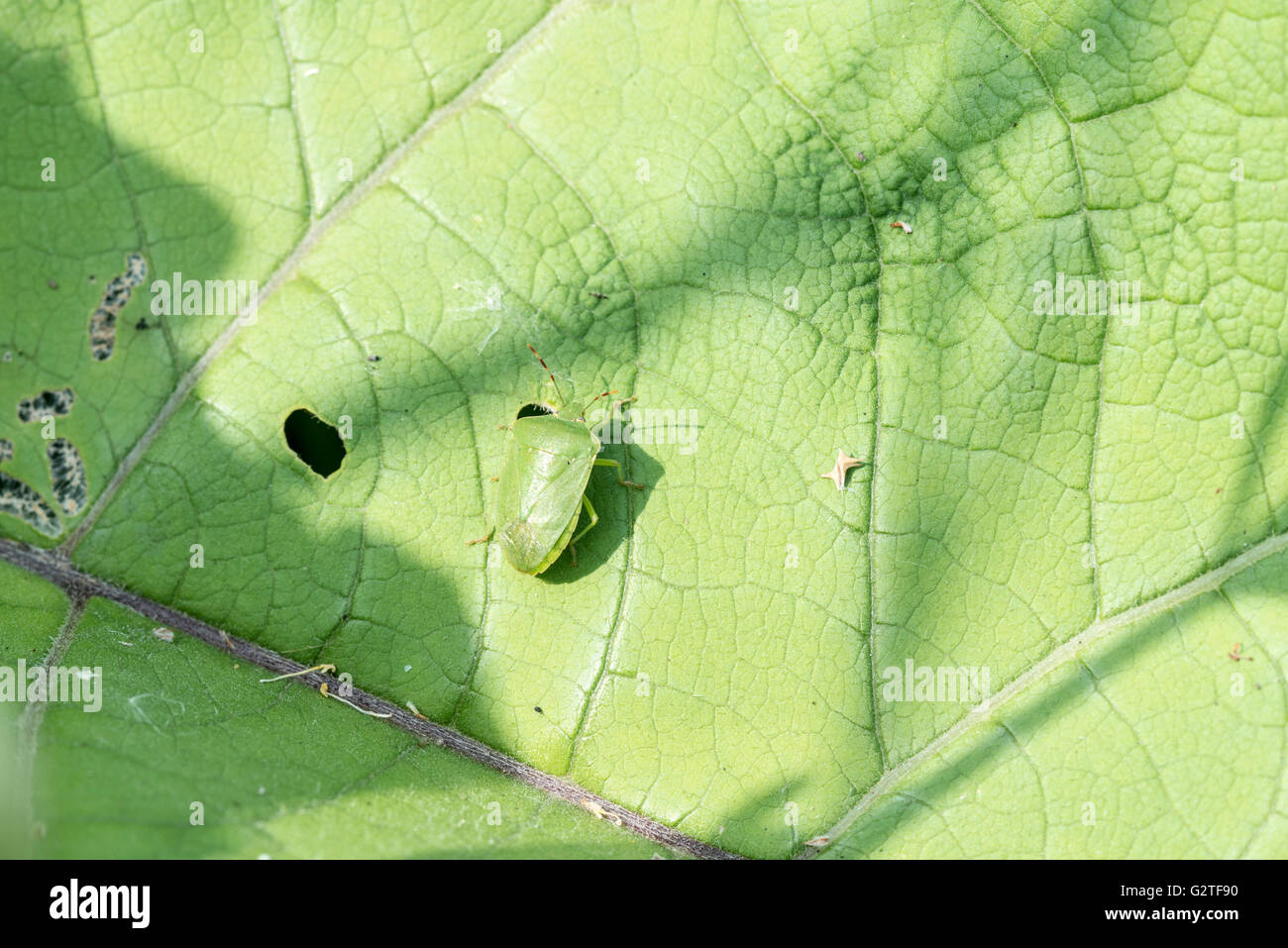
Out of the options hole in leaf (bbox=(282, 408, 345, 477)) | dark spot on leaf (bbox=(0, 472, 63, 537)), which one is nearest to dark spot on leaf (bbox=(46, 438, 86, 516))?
dark spot on leaf (bbox=(0, 472, 63, 537))

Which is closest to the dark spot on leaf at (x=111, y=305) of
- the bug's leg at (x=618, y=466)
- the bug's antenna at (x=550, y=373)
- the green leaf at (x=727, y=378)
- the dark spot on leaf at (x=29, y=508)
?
the green leaf at (x=727, y=378)

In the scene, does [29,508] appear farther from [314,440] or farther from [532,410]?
[532,410]

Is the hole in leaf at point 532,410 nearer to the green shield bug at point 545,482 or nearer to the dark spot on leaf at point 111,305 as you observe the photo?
the green shield bug at point 545,482

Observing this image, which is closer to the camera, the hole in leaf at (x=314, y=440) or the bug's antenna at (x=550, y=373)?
the hole in leaf at (x=314, y=440)

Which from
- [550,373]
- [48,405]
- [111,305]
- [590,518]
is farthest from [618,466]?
[48,405]

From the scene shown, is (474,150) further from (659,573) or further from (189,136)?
(659,573)

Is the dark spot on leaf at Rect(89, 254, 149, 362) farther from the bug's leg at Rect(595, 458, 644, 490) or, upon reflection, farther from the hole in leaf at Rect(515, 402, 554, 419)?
the bug's leg at Rect(595, 458, 644, 490)
